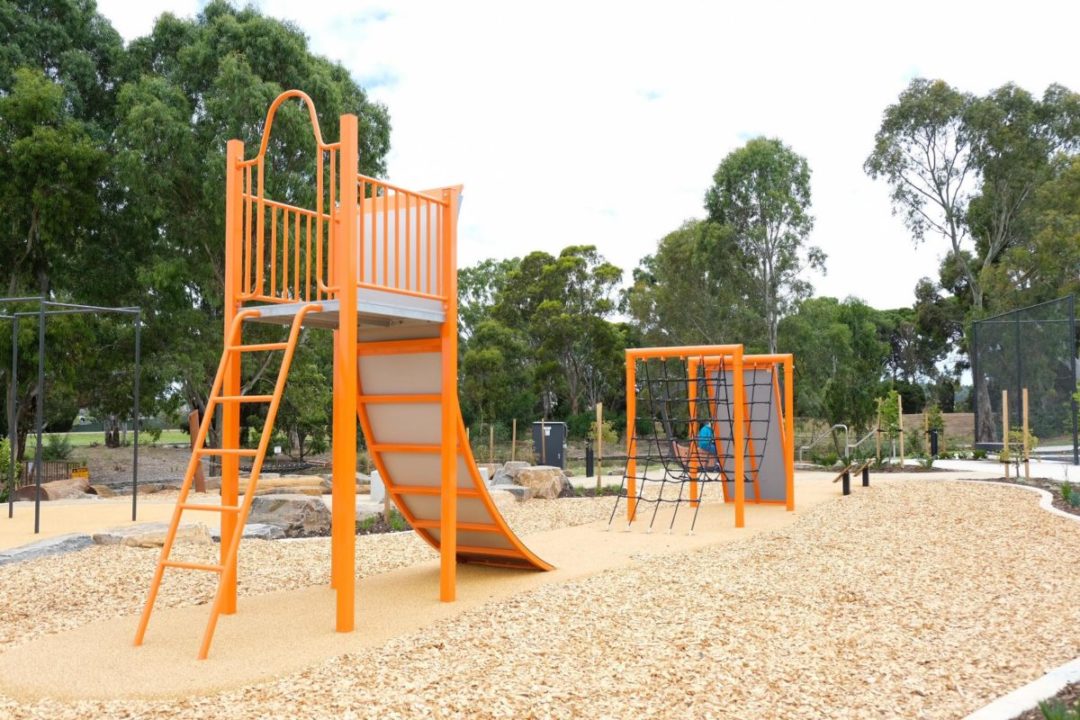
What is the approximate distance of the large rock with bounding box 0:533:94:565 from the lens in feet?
25.6

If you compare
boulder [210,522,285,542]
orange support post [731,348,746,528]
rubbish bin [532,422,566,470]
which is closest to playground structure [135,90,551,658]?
boulder [210,522,285,542]

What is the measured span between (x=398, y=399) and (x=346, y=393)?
1.10 metres

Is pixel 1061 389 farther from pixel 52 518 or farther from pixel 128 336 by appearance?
pixel 128 336

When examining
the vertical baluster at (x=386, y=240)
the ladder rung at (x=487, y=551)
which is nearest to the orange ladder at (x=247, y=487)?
the vertical baluster at (x=386, y=240)

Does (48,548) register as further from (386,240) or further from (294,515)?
(386,240)

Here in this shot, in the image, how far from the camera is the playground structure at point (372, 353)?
16.9ft

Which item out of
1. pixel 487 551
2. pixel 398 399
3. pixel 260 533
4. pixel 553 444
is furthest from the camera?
pixel 553 444

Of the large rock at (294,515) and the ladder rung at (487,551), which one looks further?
the large rock at (294,515)

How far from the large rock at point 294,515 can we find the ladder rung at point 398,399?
11.8ft

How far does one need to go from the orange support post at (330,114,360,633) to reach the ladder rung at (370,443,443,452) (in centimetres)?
96

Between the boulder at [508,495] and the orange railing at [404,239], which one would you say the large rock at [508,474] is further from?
the orange railing at [404,239]

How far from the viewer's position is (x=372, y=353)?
634 centimetres

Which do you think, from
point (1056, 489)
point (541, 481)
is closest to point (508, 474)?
point (541, 481)

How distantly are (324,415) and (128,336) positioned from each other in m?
4.93
